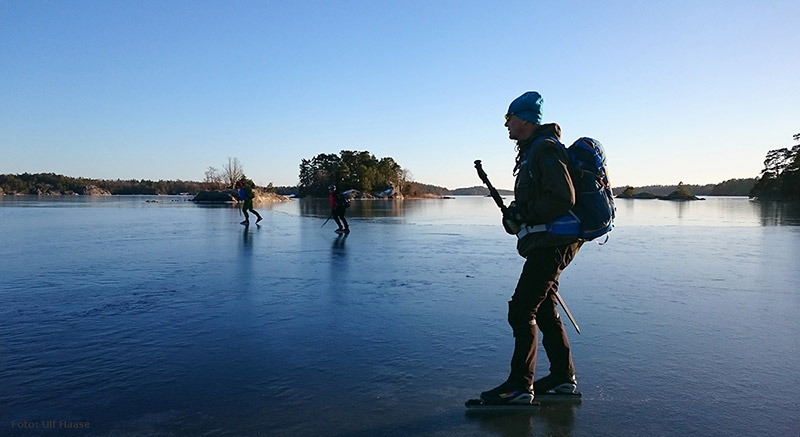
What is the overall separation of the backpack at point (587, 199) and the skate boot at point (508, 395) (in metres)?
1.03

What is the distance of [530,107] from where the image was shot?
134 inches

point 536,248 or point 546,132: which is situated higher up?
point 546,132

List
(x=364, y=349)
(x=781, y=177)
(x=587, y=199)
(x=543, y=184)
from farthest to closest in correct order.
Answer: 1. (x=781, y=177)
2. (x=364, y=349)
3. (x=587, y=199)
4. (x=543, y=184)

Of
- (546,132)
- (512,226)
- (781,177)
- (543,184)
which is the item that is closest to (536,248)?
(512,226)

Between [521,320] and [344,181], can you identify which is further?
[344,181]

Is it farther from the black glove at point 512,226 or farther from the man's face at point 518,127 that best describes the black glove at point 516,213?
the man's face at point 518,127

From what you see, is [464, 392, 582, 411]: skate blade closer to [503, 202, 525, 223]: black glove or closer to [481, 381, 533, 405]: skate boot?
[481, 381, 533, 405]: skate boot

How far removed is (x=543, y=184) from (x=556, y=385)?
1.36 metres

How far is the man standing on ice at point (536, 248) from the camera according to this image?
3.16m

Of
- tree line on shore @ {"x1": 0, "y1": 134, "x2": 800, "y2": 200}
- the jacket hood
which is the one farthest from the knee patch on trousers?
tree line on shore @ {"x1": 0, "y1": 134, "x2": 800, "y2": 200}

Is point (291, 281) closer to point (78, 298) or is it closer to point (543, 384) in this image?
point (78, 298)

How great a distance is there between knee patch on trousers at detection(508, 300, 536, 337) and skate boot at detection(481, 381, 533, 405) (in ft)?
1.13

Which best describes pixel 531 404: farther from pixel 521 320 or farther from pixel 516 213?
pixel 516 213

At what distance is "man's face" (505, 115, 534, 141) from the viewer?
3.44 m
